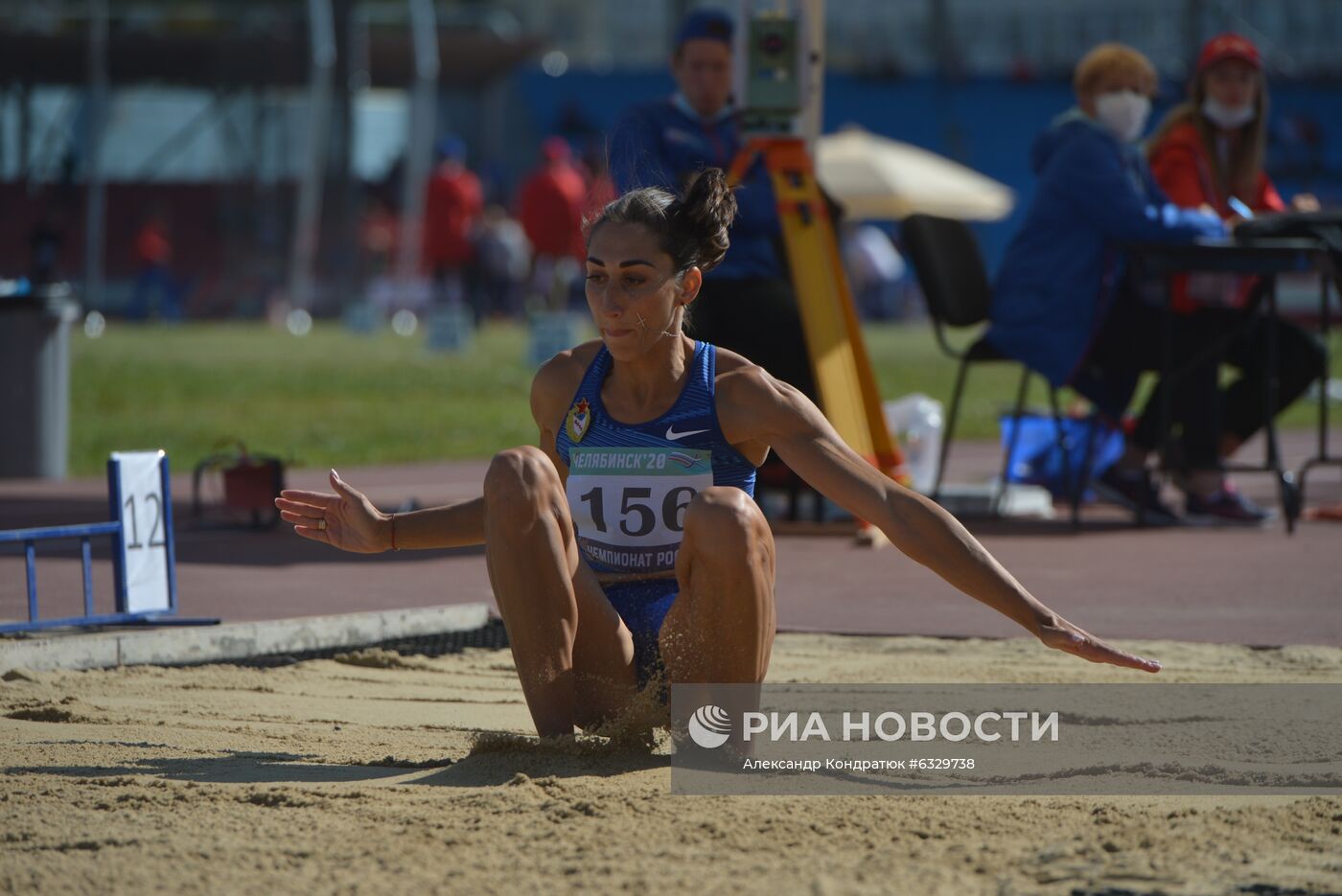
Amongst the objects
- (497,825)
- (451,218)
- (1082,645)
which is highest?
(451,218)

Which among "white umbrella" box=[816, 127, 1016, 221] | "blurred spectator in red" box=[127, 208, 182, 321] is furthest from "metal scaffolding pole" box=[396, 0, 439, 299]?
"white umbrella" box=[816, 127, 1016, 221]

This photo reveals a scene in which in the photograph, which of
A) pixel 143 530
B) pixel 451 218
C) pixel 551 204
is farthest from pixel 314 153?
pixel 143 530

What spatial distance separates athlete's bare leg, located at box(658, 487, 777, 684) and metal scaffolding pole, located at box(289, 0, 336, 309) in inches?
914

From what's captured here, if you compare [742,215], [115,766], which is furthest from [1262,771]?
[742,215]

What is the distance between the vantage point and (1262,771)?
165 inches

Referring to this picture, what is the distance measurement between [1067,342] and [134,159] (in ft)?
94.1

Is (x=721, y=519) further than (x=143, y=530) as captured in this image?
No

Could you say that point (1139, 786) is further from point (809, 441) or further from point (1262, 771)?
point (809, 441)

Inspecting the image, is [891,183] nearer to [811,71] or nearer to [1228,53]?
[1228,53]

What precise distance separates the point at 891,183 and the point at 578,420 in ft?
67.8

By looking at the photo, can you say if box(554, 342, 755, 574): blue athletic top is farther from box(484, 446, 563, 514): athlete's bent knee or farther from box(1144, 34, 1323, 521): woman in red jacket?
box(1144, 34, 1323, 521): woman in red jacket

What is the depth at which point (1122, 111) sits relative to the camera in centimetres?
898

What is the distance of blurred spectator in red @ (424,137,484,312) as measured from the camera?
27.1 meters

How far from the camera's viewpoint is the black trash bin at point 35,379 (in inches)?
424
